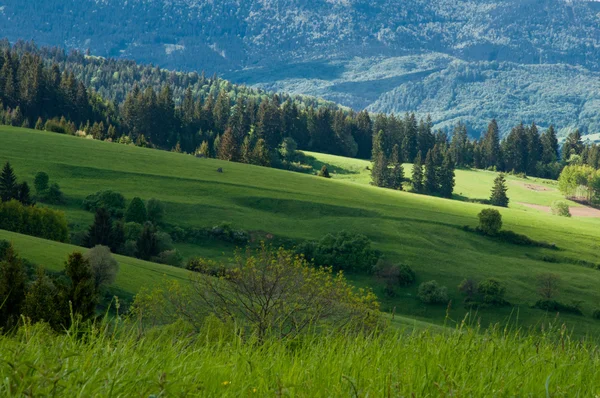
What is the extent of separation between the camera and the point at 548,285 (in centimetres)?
9619

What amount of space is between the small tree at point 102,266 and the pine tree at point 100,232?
80.4 ft

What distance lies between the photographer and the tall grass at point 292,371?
5.16 m

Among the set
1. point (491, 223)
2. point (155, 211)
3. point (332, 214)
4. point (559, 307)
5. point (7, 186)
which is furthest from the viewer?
point (332, 214)

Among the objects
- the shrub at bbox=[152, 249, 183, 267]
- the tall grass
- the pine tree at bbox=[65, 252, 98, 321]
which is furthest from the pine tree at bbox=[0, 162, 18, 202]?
the tall grass

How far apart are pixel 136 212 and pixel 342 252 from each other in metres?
32.3

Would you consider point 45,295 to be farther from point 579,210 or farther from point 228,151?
point 579,210

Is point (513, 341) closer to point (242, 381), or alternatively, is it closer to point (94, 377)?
point (242, 381)

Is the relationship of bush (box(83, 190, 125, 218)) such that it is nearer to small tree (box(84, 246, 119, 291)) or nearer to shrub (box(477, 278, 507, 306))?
small tree (box(84, 246, 119, 291))

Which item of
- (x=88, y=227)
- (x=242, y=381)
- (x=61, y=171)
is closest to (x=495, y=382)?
(x=242, y=381)

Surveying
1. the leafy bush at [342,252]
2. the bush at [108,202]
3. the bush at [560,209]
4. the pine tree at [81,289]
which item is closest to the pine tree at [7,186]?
the bush at [108,202]

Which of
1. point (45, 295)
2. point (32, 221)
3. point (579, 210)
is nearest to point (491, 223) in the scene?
point (579, 210)

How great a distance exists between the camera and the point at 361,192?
153 m

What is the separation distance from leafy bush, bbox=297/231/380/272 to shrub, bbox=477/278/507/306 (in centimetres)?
1639

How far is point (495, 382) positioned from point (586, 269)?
114 meters
